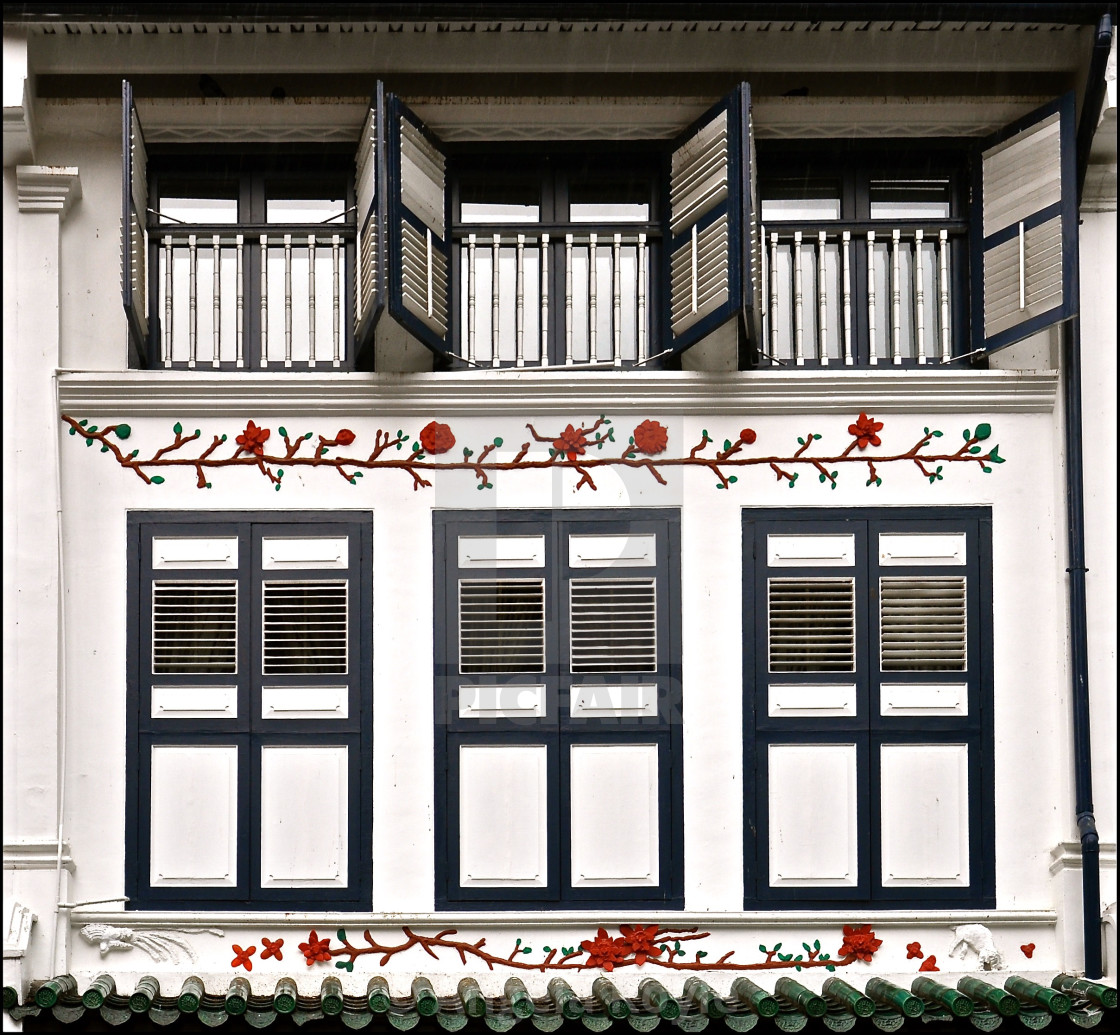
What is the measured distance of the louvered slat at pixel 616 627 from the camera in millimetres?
7324

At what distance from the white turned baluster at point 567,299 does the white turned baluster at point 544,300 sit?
11 centimetres

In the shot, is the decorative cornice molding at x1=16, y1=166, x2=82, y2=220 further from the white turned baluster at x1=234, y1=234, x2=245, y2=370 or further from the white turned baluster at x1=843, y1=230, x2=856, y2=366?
the white turned baluster at x1=843, y1=230, x2=856, y2=366

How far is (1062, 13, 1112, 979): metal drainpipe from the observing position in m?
7.02

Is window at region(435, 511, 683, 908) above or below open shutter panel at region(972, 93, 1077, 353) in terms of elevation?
below

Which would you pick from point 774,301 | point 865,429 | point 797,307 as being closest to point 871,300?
point 797,307

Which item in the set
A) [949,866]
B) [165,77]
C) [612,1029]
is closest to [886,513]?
[949,866]

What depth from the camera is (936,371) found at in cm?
740

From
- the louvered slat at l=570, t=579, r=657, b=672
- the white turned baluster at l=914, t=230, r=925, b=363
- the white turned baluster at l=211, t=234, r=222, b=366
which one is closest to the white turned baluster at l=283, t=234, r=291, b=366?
the white turned baluster at l=211, t=234, r=222, b=366

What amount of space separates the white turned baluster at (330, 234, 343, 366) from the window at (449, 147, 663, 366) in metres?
0.68

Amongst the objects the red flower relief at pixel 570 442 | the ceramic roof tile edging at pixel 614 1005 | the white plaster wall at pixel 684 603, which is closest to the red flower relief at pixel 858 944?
the ceramic roof tile edging at pixel 614 1005

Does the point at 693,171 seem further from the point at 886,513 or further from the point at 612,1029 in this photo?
the point at 612,1029

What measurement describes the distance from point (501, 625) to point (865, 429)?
2388mm

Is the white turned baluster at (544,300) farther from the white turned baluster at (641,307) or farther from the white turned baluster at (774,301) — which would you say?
the white turned baluster at (774,301)

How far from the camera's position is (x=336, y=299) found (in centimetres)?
756
